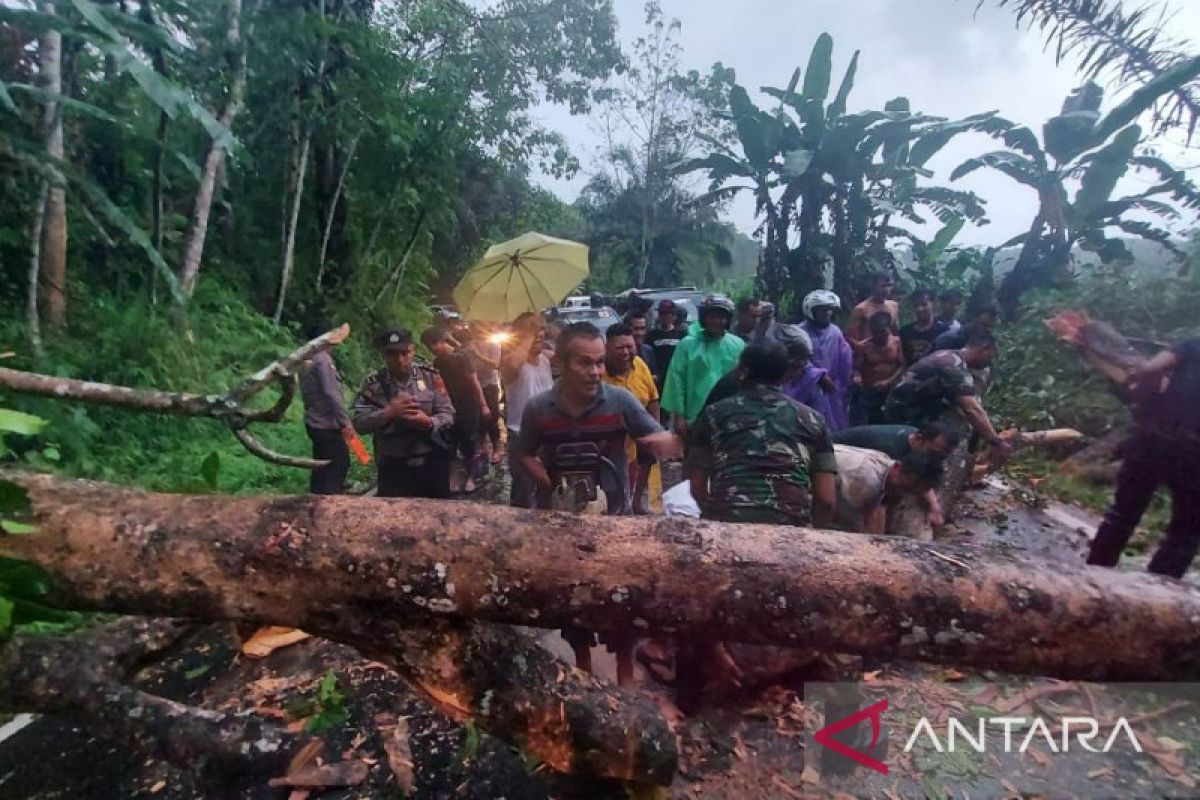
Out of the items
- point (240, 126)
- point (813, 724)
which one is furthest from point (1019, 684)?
point (240, 126)

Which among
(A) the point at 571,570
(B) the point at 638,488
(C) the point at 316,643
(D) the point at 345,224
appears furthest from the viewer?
(D) the point at 345,224

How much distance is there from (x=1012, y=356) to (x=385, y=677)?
→ 893cm

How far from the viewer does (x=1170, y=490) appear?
3309 millimetres

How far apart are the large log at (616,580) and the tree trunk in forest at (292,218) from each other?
26.4 ft

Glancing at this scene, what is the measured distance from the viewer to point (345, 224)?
1065 centimetres

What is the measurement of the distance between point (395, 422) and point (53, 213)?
15.9 ft

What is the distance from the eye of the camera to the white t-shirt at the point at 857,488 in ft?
10.8

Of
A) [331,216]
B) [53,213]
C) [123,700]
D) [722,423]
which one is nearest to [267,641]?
[123,700]

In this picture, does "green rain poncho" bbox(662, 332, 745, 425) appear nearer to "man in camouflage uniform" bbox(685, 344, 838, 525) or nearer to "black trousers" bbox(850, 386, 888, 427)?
"black trousers" bbox(850, 386, 888, 427)

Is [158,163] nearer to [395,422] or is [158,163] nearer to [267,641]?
[395,422]

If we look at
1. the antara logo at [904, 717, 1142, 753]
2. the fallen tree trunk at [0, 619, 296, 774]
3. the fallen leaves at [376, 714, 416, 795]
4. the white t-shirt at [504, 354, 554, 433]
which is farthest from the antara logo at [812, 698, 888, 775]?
Answer: the white t-shirt at [504, 354, 554, 433]

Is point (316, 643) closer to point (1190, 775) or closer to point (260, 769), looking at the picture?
point (260, 769)

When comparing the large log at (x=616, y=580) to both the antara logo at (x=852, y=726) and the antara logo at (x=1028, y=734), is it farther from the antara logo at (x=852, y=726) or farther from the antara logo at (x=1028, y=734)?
the antara logo at (x=1028, y=734)

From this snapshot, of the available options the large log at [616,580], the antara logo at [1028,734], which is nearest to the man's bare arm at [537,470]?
the large log at [616,580]
